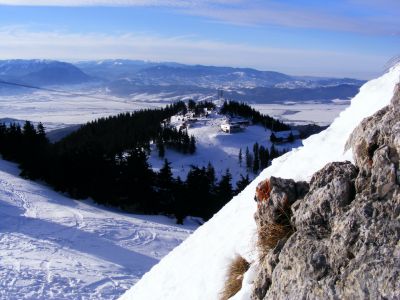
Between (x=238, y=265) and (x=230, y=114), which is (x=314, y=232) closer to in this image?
(x=238, y=265)

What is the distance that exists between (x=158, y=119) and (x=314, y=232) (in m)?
138

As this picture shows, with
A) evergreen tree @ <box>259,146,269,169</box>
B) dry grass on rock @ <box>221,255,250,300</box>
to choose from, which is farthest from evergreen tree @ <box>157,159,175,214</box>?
evergreen tree @ <box>259,146,269,169</box>

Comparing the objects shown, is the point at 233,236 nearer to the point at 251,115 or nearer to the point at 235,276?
the point at 235,276

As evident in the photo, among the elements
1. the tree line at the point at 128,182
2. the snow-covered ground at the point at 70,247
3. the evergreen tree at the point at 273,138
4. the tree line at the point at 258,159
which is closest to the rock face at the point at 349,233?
the snow-covered ground at the point at 70,247

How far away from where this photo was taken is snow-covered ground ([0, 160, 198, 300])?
23.1m

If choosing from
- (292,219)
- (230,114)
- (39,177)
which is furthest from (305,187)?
(230,114)

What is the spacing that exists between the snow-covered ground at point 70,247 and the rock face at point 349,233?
60.0 ft

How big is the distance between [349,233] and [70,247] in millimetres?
28562

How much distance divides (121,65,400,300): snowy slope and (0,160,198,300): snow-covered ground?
13.4 m

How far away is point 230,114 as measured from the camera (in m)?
158

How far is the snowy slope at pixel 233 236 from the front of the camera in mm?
8008

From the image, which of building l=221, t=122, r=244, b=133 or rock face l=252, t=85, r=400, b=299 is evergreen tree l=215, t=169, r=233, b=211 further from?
building l=221, t=122, r=244, b=133

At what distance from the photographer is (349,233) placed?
505cm

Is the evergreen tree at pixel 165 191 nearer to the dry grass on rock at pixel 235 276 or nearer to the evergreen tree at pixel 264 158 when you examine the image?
the dry grass on rock at pixel 235 276
